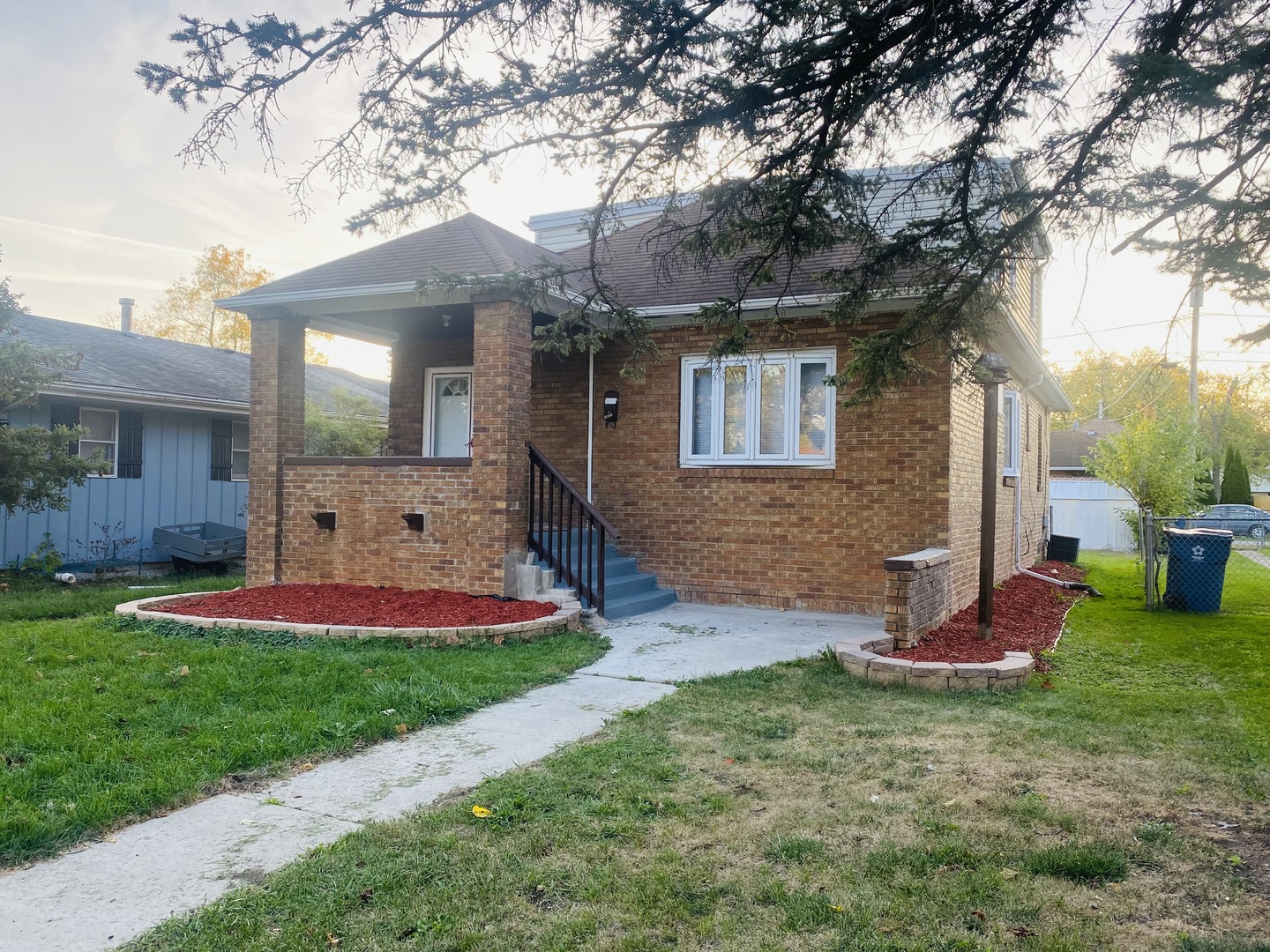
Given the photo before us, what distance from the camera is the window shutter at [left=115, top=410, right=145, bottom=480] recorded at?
1397 cm

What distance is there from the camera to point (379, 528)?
9203 millimetres

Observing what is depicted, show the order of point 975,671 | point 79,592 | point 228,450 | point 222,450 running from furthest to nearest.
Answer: point 228,450 < point 222,450 < point 79,592 < point 975,671

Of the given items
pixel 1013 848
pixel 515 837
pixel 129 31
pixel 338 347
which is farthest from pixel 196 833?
pixel 338 347

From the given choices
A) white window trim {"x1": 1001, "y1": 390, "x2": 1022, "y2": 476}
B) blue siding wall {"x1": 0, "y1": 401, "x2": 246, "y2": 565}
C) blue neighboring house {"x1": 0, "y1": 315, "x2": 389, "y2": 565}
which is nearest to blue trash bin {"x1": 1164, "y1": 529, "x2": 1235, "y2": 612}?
white window trim {"x1": 1001, "y1": 390, "x2": 1022, "y2": 476}

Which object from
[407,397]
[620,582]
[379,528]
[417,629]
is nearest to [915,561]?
[620,582]

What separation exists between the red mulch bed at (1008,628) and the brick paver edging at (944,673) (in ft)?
0.82

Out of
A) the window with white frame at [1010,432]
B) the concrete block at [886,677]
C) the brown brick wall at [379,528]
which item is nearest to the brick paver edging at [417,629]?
the brown brick wall at [379,528]

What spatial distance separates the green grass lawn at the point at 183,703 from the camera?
365cm

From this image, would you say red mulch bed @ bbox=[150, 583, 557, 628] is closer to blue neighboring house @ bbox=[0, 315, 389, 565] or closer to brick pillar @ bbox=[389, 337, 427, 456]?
brick pillar @ bbox=[389, 337, 427, 456]

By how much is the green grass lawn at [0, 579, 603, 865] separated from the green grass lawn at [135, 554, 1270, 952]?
1.09 meters

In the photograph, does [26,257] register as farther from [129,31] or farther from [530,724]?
[530,724]

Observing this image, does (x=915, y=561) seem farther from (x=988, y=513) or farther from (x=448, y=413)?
(x=448, y=413)

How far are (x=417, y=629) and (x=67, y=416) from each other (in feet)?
31.3

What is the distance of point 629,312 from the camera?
236 inches
